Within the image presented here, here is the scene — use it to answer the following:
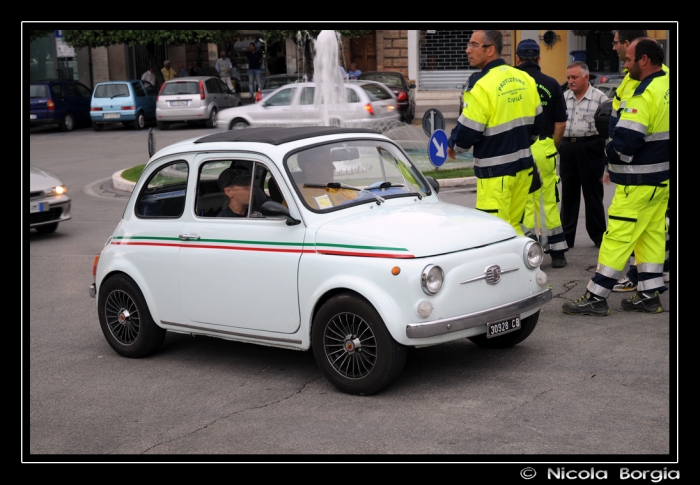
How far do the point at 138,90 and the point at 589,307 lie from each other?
27.4 metres

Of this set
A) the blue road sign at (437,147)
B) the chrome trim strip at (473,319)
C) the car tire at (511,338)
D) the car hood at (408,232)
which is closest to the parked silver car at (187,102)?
the blue road sign at (437,147)

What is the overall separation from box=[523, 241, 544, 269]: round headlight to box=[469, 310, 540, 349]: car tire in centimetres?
41

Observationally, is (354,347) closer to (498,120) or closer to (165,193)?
(165,193)

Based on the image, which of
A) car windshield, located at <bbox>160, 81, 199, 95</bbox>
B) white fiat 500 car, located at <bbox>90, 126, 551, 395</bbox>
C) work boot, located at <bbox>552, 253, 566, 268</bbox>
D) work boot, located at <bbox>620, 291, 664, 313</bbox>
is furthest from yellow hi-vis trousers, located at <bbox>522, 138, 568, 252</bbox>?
car windshield, located at <bbox>160, 81, 199, 95</bbox>

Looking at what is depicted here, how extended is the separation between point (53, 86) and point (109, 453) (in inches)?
1139

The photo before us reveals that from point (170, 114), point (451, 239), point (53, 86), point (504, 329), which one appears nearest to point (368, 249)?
point (451, 239)

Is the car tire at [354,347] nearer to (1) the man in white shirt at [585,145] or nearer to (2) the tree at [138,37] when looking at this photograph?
(1) the man in white shirt at [585,145]

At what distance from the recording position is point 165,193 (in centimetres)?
742

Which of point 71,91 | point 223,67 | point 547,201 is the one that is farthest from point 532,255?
point 223,67

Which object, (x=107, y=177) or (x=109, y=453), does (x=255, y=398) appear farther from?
(x=107, y=177)

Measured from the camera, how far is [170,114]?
30578 mm

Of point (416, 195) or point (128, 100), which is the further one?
point (128, 100)

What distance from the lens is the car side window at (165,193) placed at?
7.27 meters

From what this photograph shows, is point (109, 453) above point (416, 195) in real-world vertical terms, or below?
below
